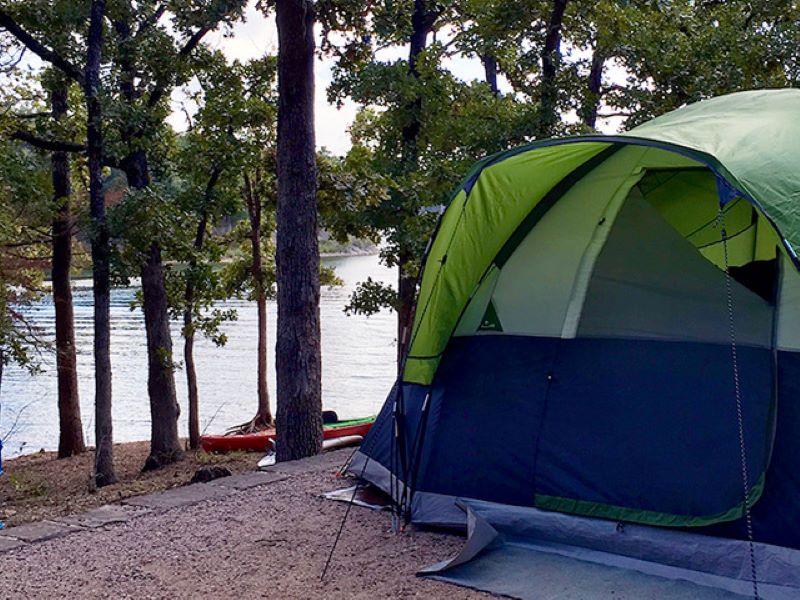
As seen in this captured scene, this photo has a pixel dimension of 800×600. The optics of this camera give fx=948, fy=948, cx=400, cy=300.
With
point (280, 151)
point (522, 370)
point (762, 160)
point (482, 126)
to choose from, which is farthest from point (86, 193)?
point (762, 160)

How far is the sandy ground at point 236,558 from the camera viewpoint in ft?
13.2

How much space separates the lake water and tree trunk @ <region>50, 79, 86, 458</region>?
39cm

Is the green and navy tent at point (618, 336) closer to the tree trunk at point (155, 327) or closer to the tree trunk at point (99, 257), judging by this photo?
the tree trunk at point (99, 257)

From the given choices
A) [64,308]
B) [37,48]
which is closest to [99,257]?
[37,48]

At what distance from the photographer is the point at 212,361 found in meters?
27.7

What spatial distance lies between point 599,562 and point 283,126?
4.67 metres

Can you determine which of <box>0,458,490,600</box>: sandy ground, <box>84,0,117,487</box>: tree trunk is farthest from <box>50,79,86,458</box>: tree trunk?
<box>0,458,490,600</box>: sandy ground

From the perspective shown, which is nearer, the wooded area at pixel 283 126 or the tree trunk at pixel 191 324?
the wooded area at pixel 283 126

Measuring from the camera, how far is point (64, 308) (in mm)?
14734

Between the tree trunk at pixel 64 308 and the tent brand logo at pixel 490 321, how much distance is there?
10.4 metres

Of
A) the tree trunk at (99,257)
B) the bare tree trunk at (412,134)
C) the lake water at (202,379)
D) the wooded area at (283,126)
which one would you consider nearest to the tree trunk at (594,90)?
the wooded area at (283,126)

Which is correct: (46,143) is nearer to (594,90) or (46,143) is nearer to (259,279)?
(259,279)

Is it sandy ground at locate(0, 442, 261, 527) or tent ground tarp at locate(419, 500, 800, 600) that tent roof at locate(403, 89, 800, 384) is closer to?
tent ground tarp at locate(419, 500, 800, 600)

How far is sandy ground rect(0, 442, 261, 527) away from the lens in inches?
411
